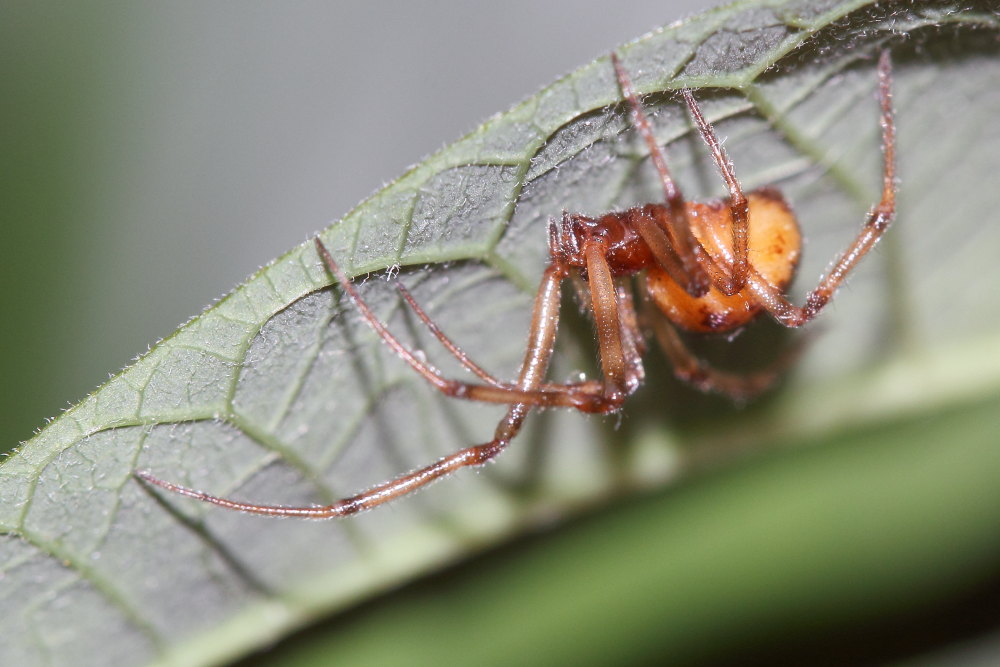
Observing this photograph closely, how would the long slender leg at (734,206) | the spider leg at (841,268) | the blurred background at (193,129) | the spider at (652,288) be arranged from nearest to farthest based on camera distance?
1. the long slender leg at (734,206)
2. the spider at (652,288)
3. the spider leg at (841,268)
4. the blurred background at (193,129)

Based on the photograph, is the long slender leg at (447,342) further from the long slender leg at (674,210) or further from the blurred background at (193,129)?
the blurred background at (193,129)

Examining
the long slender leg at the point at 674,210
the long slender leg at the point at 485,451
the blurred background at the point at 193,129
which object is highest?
the blurred background at the point at 193,129

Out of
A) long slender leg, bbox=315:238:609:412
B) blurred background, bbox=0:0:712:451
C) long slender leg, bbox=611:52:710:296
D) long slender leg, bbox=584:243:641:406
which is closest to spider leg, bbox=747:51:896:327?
long slender leg, bbox=611:52:710:296

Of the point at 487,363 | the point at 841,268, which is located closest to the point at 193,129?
the point at 487,363

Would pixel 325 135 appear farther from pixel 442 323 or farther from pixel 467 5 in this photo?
pixel 442 323

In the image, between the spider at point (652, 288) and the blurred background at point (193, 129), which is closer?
the spider at point (652, 288)

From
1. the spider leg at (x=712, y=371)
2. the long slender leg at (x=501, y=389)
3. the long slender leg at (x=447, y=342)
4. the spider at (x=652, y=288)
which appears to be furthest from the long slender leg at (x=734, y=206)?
the long slender leg at (x=447, y=342)

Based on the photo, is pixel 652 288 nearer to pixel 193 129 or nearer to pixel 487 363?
pixel 487 363
